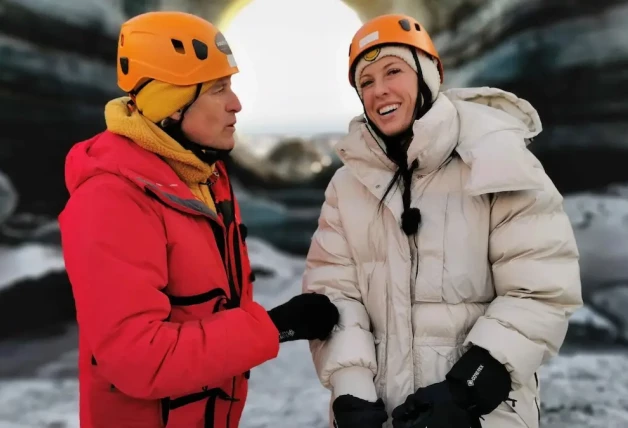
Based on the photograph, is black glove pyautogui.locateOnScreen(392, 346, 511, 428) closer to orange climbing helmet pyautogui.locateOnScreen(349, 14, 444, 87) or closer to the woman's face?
the woman's face

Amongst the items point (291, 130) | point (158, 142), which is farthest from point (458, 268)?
point (291, 130)

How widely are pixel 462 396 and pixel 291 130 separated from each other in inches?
77.2

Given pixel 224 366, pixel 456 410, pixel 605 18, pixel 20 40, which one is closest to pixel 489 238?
pixel 456 410

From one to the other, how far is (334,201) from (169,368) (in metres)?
0.60

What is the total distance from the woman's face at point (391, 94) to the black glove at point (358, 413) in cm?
62

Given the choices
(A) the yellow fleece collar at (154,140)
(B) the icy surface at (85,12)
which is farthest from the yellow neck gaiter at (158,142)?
(B) the icy surface at (85,12)

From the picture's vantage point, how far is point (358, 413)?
3.93 ft

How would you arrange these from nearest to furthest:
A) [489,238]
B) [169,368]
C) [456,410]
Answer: [169,368]
[456,410]
[489,238]

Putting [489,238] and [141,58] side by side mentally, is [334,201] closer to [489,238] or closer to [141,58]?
[489,238]

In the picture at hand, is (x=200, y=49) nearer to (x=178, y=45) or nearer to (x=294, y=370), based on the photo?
(x=178, y=45)

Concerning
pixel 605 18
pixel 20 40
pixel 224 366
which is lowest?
pixel 224 366

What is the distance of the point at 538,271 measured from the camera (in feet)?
3.83

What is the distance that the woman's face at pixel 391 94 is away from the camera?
132 cm

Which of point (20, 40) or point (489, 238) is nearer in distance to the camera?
point (489, 238)
